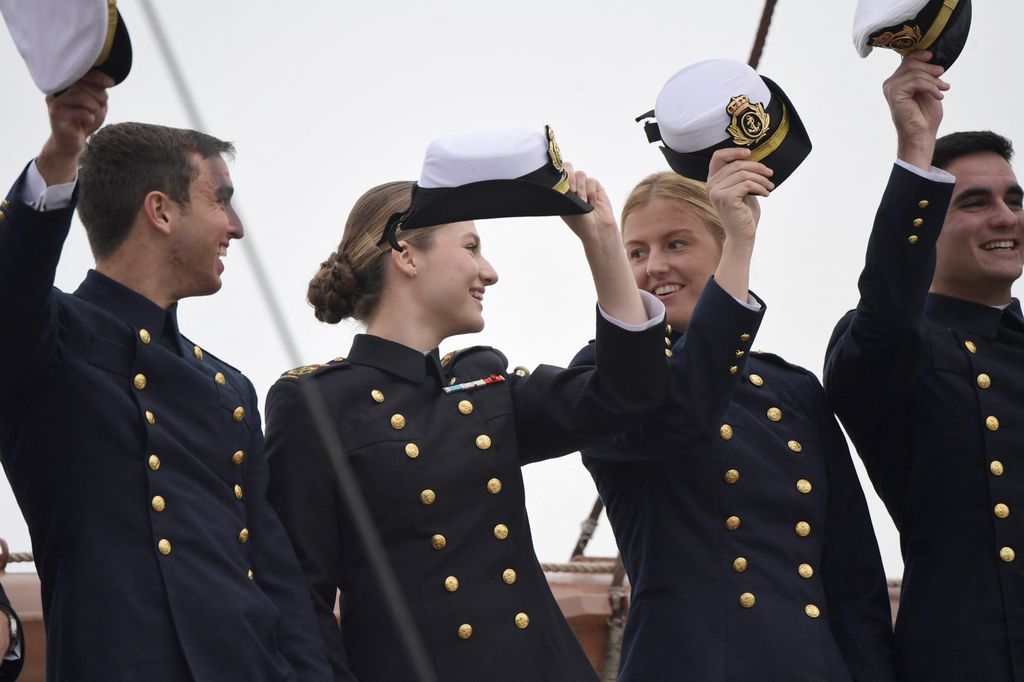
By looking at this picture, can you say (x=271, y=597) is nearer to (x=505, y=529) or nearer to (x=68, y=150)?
(x=505, y=529)

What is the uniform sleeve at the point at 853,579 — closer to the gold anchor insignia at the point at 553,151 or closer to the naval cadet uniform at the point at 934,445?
the naval cadet uniform at the point at 934,445

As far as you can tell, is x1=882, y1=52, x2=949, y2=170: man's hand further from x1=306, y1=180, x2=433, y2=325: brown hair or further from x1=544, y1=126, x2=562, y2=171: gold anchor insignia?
x1=306, y1=180, x2=433, y2=325: brown hair

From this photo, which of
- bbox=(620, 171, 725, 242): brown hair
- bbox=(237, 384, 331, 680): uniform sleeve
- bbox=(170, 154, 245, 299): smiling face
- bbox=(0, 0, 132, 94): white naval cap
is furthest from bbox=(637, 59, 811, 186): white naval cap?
bbox=(0, 0, 132, 94): white naval cap

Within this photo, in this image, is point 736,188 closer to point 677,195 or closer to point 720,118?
point 720,118

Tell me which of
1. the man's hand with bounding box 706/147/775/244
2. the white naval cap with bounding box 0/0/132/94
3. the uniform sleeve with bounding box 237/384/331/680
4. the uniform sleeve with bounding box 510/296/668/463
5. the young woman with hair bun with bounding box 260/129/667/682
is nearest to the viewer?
the white naval cap with bounding box 0/0/132/94

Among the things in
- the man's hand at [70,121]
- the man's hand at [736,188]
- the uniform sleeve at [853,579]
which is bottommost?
the uniform sleeve at [853,579]

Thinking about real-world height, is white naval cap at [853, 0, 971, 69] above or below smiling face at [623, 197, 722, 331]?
above

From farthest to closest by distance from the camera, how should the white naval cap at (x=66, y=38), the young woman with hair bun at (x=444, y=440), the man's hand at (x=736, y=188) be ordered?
the man's hand at (x=736, y=188)
the young woman with hair bun at (x=444, y=440)
the white naval cap at (x=66, y=38)

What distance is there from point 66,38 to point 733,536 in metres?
1.21

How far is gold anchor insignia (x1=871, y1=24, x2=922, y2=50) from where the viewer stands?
2373mm

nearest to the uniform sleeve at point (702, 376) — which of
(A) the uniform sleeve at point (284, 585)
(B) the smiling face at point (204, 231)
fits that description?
(A) the uniform sleeve at point (284, 585)

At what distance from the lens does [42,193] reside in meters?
1.77

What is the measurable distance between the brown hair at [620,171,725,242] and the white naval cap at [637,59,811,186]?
0.16 metres

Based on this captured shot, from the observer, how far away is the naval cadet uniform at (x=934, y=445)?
230 centimetres
